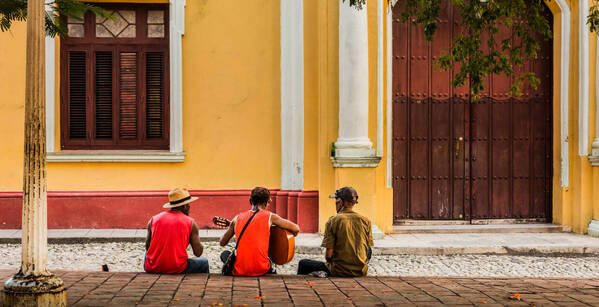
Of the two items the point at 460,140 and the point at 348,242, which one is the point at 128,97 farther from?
the point at 348,242

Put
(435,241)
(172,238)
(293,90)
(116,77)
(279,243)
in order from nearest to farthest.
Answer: (172,238) < (279,243) < (435,241) < (293,90) < (116,77)

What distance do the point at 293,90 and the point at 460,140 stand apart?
2915 mm

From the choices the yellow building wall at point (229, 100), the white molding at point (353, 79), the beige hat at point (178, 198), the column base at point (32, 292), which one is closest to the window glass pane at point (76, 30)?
the yellow building wall at point (229, 100)

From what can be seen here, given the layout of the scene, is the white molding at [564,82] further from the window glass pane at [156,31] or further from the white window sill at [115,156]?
the window glass pane at [156,31]

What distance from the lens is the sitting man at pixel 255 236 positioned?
6719 mm

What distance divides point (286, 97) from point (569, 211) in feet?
16.4

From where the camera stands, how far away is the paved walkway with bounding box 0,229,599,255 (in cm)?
966

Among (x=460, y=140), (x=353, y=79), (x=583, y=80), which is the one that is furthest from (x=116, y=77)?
(x=583, y=80)

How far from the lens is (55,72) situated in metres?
11.0

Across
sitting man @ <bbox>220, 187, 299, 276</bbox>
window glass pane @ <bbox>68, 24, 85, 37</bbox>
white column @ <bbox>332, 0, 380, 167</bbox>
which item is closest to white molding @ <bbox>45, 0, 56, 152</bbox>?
window glass pane @ <bbox>68, 24, 85, 37</bbox>

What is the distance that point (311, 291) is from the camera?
6176 millimetres

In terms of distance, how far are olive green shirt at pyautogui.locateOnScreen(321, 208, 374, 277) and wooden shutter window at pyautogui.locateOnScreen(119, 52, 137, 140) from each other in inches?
211

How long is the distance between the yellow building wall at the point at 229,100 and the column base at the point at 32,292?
6.03 m

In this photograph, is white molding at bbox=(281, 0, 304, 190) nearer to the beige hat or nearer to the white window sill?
the white window sill
